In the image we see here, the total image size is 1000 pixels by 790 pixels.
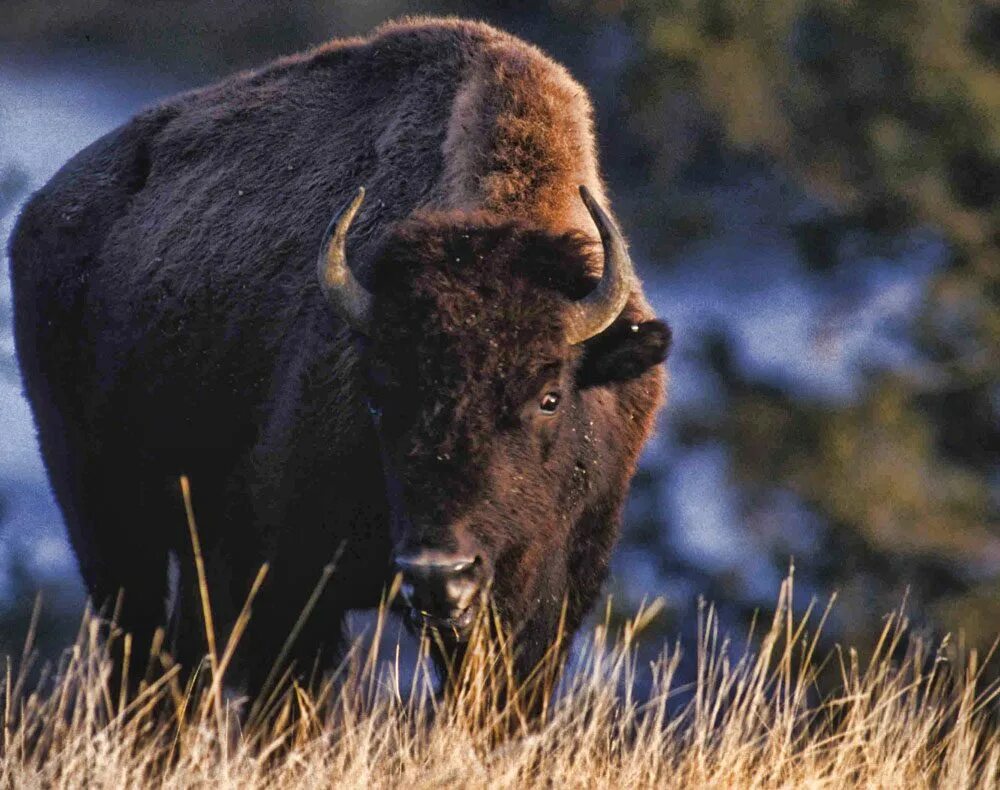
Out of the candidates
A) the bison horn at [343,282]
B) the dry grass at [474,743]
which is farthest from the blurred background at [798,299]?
the dry grass at [474,743]

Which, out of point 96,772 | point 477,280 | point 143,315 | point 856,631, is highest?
point 477,280

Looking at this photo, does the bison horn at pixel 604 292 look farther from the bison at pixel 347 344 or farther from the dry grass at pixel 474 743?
the dry grass at pixel 474 743

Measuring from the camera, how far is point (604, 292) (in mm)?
5098

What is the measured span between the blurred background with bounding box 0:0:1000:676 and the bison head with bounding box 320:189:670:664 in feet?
26.7

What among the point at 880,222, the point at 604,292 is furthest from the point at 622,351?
the point at 880,222

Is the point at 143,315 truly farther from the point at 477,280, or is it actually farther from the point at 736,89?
the point at 736,89

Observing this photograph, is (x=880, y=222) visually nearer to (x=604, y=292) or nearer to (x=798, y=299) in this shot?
→ (x=798, y=299)

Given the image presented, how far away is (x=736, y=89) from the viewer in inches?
624

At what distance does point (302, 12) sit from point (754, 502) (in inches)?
296

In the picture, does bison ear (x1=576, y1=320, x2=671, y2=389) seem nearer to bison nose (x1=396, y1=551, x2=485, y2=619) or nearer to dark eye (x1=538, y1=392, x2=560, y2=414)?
dark eye (x1=538, y1=392, x2=560, y2=414)

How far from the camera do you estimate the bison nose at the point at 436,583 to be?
177 inches

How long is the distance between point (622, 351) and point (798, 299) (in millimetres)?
11322

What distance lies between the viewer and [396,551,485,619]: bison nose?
4.49 metres

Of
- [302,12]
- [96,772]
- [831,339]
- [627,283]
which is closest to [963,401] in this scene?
[831,339]
